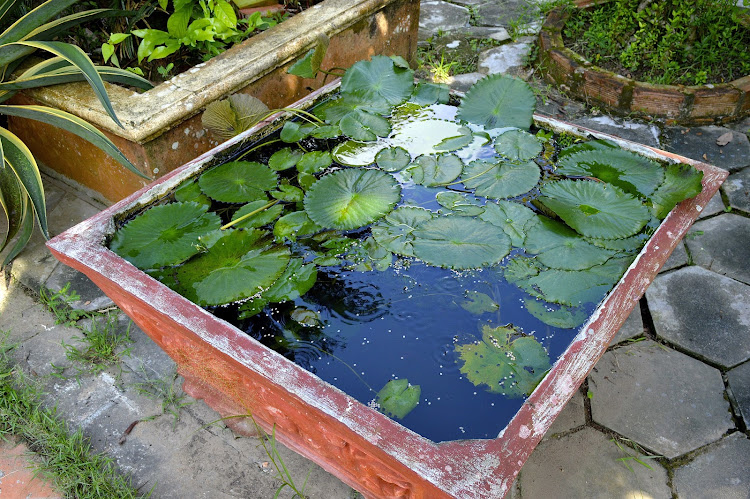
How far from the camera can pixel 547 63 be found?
2514 millimetres

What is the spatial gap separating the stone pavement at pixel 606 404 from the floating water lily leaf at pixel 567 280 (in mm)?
508

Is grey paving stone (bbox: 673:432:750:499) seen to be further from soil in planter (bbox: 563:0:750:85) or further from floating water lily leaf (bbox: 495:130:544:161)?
soil in planter (bbox: 563:0:750:85)

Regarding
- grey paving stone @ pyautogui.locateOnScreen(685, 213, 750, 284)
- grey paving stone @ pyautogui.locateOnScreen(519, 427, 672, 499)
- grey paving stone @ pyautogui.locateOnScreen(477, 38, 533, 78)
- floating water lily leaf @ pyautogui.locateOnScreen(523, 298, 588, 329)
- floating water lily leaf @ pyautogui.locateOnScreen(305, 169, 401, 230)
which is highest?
floating water lily leaf @ pyautogui.locateOnScreen(305, 169, 401, 230)

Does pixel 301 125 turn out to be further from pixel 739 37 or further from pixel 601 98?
pixel 739 37

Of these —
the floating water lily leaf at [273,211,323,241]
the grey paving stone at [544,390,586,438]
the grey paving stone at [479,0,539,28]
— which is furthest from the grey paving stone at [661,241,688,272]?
the grey paving stone at [479,0,539,28]

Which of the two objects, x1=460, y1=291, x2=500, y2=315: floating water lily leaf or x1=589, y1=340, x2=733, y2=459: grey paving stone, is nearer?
x1=460, y1=291, x2=500, y2=315: floating water lily leaf

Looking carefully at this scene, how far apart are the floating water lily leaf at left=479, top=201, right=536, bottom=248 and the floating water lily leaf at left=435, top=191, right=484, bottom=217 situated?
2cm

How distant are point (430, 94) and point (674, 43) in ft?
4.89

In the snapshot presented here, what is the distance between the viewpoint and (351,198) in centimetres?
123

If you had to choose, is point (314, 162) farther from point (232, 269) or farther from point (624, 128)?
point (624, 128)

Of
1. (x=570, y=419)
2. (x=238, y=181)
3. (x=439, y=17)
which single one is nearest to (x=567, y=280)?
(x=570, y=419)

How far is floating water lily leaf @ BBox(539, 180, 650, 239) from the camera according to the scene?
113 centimetres

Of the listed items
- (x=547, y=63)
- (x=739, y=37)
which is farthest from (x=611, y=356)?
(x=739, y=37)

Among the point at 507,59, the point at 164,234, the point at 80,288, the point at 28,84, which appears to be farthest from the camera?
the point at 507,59
